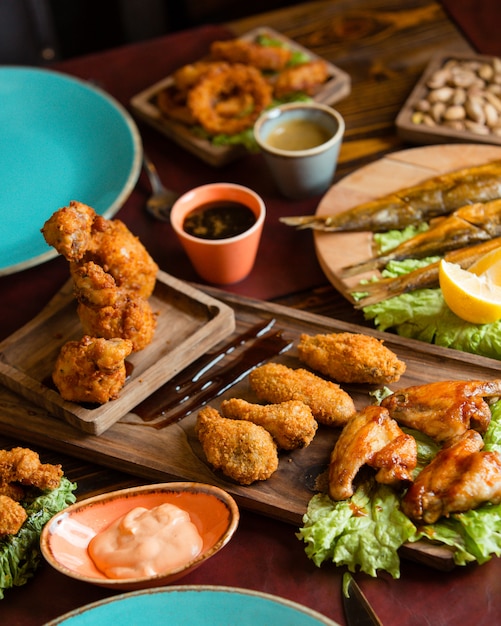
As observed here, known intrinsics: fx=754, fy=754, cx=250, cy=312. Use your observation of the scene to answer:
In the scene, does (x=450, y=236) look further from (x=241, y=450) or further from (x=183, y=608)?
(x=183, y=608)

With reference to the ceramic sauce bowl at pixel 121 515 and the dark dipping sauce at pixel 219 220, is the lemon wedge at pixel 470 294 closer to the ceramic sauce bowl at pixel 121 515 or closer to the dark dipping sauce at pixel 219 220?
the dark dipping sauce at pixel 219 220

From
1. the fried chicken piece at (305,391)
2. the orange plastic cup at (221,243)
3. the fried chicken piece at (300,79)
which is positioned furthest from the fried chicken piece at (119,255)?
the fried chicken piece at (300,79)

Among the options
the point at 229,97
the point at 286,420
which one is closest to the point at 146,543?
the point at 286,420

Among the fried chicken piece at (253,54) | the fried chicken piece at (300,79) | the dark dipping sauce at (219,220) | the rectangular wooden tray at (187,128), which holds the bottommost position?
the dark dipping sauce at (219,220)

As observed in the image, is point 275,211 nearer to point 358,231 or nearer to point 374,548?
point 358,231

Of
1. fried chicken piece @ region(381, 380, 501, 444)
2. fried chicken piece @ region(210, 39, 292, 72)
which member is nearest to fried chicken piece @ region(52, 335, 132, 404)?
fried chicken piece @ region(381, 380, 501, 444)

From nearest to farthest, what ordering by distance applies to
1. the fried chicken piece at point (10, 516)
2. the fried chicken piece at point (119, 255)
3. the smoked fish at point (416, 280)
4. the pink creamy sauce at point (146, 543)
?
1. the pink creamy sauce at point (146, 543)
2. the fried chicken piece at point (10, 516)
3. the fried chicken piece at point (119, 255)
4. the smoked fish at point (416, 280)
